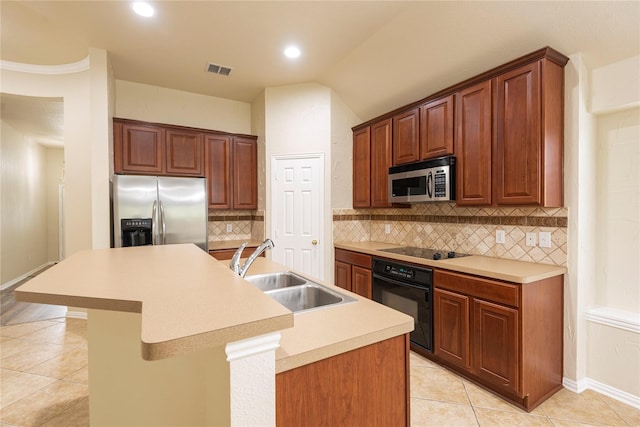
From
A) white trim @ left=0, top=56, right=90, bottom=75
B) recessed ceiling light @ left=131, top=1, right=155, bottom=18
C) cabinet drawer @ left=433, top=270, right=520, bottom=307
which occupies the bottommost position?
cabinet drawer @ left=433, top=270, right=520, bottom=307

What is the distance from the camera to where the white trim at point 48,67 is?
3539 mm

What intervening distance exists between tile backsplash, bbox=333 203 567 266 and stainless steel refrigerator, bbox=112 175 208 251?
166 cm

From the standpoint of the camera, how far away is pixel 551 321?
219cm

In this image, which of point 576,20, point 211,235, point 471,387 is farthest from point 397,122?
point 211,235

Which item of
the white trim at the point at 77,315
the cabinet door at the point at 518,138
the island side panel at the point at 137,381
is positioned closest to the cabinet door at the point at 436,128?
the cabinet door at the point at 518,138

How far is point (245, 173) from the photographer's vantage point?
421 centimetres

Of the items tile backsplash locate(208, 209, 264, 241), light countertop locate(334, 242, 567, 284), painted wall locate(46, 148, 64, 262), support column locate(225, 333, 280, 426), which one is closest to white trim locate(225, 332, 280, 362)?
support column locate(225, 333, 280, 426)

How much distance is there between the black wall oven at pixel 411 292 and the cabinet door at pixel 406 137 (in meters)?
1.12

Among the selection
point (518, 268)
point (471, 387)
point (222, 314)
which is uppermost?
point (222, 314)

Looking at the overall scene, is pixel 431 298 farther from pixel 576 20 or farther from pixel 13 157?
pixel 13 157

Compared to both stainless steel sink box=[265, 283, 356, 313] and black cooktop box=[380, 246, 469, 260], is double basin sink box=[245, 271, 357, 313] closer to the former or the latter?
stainless steel sink box=[265, 283, 356, 313]

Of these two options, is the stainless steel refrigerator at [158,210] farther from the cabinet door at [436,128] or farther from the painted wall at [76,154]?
the cabinet door at [436,128]

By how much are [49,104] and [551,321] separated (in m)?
6.22

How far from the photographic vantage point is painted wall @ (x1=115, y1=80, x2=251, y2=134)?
3.79m
